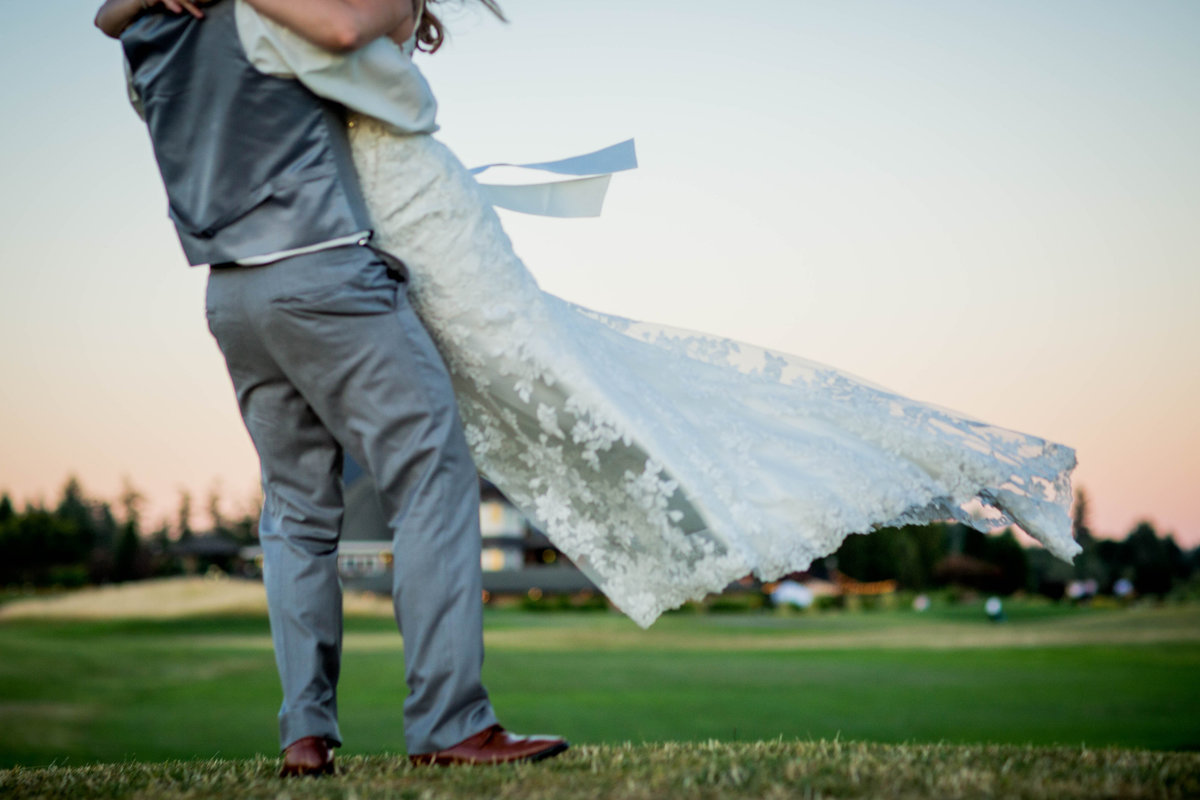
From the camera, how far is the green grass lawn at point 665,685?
1189cm

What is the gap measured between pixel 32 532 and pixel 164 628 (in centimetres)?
3500

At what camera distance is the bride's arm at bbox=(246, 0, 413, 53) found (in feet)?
6.33

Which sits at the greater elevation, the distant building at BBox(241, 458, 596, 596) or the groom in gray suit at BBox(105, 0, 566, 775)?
the groom in gray suit at BBox(105, 0, 566, 775)

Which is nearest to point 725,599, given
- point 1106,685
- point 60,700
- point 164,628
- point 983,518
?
point 164,628

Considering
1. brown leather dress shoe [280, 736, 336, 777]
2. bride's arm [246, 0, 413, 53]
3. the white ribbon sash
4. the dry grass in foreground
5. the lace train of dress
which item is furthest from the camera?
the white ribbon sash

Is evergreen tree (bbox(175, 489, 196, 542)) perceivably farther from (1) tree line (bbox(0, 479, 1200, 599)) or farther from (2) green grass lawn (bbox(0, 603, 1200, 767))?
(2) green grass lawn (bbox(0, 603, 1200, 767))

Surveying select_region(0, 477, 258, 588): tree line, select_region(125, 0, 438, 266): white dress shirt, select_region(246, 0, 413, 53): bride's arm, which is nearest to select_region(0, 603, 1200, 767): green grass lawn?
select_region(125, 0, 438, 266): white dress shirt

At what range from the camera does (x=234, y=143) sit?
78.9 inches

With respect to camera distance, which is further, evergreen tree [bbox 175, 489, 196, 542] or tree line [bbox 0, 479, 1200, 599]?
→ evergreen tree [bbox 175, 489, 196, 542]

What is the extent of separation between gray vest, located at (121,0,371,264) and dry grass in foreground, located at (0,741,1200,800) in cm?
106

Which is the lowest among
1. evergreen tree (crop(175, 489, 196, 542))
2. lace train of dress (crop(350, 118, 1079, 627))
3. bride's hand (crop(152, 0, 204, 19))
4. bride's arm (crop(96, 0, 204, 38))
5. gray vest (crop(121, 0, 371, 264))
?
evergreen tree (crop(175, 489, 196, 542))

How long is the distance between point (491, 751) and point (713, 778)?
0.48 meters

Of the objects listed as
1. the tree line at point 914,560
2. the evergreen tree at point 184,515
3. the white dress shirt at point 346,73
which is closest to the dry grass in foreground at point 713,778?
the white dress shirt at point 346,73

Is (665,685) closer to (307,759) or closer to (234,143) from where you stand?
(307,759)
